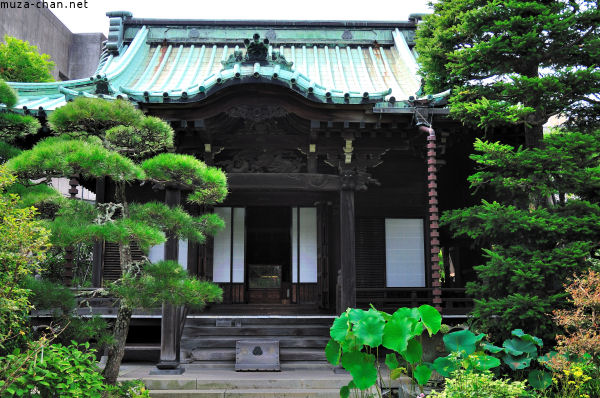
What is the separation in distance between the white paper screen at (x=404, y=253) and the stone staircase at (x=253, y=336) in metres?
2.27

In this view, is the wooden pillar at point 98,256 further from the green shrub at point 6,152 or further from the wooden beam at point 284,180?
the green shrub at point 6,152

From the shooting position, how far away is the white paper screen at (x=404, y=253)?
12.1 meters

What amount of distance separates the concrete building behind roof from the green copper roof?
52.0 ft

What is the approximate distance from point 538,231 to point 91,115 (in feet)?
22.0

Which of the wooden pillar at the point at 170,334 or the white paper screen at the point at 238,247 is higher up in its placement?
the white paper screen at the point at 238,247

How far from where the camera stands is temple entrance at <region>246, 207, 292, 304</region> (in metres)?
16.4

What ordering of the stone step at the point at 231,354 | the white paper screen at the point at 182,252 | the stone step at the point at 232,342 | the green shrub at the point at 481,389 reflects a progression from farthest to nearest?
1. the white paper screen at the point at 182,252
2. the stone step at the point at 232,342
3. the stone step at the point at 231,354
4. the green shrub at the point at 481,389

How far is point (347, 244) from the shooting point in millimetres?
9992

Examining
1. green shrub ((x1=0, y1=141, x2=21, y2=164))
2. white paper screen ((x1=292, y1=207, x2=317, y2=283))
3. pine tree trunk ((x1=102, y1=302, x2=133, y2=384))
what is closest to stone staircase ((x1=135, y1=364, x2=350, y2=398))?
pine tree trunk ((x1=102, y1=302, x2=133, y2=384))

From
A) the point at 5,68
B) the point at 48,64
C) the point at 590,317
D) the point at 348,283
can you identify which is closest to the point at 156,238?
the point at 348,283

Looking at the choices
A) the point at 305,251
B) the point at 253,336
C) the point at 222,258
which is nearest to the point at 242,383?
the point at 253,336

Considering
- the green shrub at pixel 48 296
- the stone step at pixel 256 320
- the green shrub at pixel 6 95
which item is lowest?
the stone step at pixel 256 320

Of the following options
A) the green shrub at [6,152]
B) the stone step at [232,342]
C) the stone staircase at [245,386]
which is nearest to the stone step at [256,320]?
the stone step at [232,342]

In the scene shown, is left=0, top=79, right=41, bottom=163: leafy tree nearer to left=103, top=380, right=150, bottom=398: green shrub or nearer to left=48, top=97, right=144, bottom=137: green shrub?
left=48, top=97, right=144, bottom=137: green shrub
